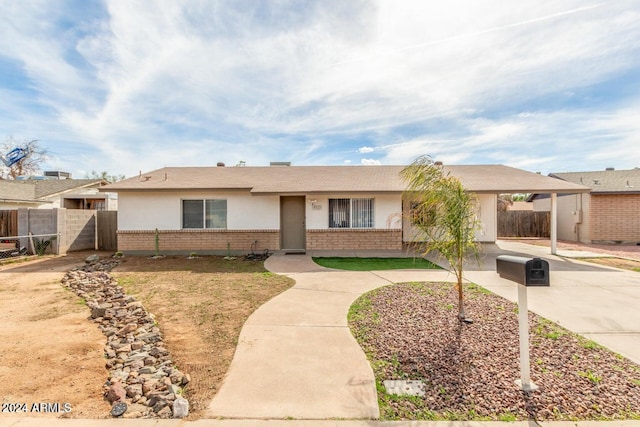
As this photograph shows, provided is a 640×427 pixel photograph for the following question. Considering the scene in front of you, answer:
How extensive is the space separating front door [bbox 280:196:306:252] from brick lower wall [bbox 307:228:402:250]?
1.92 feet

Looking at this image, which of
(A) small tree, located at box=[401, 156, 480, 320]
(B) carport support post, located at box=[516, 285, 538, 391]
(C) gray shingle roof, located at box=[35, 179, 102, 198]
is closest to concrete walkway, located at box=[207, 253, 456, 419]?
(B) carport support post, located at box=[516, 285, 538, 391]

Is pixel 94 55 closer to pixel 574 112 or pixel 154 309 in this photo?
pixel 154 309

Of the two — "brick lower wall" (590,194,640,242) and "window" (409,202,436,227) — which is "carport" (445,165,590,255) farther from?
"brick lower wall" (590,194,640,242)

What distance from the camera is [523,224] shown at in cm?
1980

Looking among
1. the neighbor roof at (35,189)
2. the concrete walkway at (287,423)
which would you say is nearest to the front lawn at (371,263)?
the concrete walkway at (287,423)

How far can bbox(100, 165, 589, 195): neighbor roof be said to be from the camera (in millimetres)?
11391

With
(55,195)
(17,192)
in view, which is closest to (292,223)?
(55,195)

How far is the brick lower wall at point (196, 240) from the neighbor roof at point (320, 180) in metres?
1.94

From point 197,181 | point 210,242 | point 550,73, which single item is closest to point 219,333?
point 210,242

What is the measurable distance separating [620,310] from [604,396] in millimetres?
3757

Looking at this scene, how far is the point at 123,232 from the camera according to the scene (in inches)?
481

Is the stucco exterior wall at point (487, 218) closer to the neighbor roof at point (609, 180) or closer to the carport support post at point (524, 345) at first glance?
the neighbor roof at point (609, 180)

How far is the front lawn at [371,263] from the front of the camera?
9.48 m

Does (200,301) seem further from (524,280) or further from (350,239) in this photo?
(350,239)
